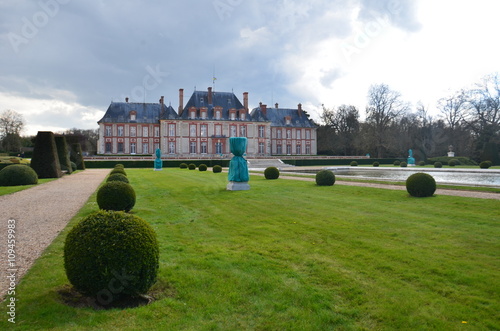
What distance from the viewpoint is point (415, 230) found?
5.97 meters

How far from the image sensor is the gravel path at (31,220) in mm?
4434

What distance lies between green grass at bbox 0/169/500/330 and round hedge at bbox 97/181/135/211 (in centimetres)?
63

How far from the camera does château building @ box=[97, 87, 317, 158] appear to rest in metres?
47.8

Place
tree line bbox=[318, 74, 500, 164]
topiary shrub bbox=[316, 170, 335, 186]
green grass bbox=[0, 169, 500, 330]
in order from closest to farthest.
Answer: green grass bbox=[0, 169, 500, 330] < topiary shrub bbox=[316, 170, 335, 186] < tree line bbox=[318, 74, 500, 164]

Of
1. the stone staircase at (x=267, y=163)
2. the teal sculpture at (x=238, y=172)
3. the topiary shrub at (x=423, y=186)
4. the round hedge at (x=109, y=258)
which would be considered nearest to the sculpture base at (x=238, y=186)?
the teal sculpture at (x=238, y=172)

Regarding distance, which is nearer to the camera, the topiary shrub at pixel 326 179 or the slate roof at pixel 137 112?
the topiary shrub at pixel 326 179

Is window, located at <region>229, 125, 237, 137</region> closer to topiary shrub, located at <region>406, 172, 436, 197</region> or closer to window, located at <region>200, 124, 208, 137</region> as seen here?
window, located at <region>200, 124, 208, 137</region>

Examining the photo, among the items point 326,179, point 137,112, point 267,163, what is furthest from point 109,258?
point 137,112

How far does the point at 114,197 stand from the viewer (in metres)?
7.38

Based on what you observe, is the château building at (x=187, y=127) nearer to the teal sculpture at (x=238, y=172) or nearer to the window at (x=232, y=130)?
the window at (x=232, y=130)

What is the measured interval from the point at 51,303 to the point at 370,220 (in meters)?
5.59

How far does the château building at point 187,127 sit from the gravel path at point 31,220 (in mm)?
36096

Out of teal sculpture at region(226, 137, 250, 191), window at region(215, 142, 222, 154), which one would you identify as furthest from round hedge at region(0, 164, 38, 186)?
window at region(215, 142, 222, 154)

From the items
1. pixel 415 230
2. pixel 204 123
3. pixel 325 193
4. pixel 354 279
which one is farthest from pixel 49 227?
pixel 204 123
